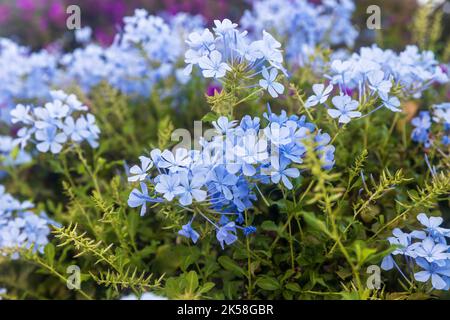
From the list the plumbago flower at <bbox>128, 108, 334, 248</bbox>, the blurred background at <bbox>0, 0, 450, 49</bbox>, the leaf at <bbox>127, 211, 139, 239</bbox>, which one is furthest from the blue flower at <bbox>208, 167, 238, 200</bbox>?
the blurred background at <bbox>0, 0, 450, 49</bbox>

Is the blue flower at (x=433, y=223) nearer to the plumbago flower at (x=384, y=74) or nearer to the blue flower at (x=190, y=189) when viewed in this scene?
the plumbago flower at (x=384, y=74)

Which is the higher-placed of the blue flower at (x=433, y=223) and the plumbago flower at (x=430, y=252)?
the blue flower at (x=433, y=223)

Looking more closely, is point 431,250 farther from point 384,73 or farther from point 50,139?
point 50,139

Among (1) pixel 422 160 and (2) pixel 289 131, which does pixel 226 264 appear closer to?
(2) pixel 289 131

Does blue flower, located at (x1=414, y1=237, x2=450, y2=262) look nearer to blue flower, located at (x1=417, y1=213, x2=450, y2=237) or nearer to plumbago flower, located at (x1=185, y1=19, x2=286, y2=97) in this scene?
blue flower, located at (x1=417, y1=213, x2=450, y2=237)

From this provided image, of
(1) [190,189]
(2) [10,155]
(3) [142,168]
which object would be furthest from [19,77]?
(1) [190,189]

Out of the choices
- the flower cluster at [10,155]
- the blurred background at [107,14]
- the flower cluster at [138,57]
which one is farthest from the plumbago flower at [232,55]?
the blurred background at [107,14]
